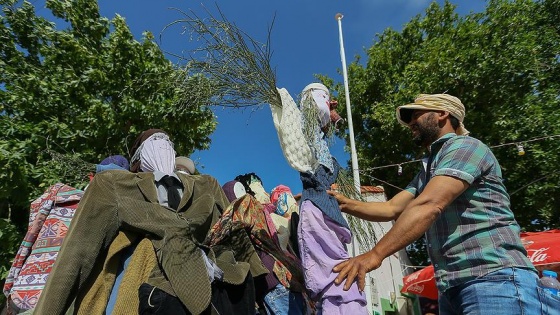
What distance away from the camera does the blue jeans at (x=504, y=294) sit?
1667 mm

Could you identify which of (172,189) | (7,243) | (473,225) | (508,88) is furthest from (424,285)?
(7,243)

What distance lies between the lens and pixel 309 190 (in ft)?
7.64

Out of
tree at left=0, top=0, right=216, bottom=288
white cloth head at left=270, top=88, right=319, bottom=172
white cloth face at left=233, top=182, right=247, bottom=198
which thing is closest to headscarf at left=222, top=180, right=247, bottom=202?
white cloth face at left=233, top=182, right=247, bottom=198

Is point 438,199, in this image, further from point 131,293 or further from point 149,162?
point 149,162

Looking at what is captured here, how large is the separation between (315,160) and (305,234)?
1.62ft

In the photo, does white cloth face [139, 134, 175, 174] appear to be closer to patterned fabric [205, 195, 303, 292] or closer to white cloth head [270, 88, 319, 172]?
patterned fabric [205, 195, 303, 292]

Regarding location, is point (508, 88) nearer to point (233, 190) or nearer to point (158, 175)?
point (233, 190)

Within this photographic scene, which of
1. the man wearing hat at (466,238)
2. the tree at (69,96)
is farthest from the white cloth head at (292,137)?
the tree at (69,96)

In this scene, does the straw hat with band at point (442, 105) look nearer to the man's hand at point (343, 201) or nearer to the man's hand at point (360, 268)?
the man's hand at point (343, 201)

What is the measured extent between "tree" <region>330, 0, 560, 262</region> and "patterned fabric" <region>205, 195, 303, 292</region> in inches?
284

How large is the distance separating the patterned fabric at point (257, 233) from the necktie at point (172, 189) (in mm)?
271

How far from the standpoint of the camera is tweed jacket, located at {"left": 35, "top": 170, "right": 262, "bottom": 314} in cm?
182

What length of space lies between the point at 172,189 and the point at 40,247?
50.2 inches

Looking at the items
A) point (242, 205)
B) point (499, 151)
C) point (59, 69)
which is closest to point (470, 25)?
point (499, 151)
